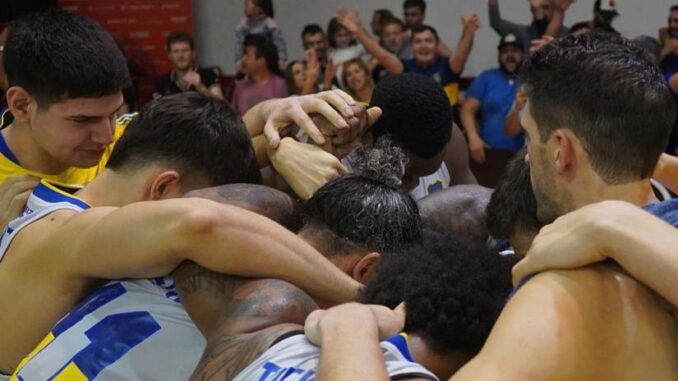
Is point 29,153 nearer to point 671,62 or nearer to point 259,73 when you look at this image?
point 671,62

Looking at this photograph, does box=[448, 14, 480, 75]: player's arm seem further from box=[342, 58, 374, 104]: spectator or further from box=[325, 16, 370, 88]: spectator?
box=[325, 16, 370, 88]: spectator

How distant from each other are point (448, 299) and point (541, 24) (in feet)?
20.6

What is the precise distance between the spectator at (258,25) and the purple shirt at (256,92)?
2.47 ft

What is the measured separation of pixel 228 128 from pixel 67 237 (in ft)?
1.76

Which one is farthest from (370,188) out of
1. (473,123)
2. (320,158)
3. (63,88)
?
(473,123)

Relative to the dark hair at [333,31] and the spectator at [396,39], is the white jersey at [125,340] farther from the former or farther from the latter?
the dark hair at [333,31]

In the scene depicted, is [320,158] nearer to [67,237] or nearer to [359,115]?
[359,115]

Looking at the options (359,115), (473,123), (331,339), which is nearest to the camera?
(331,339)

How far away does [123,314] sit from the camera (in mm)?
2283

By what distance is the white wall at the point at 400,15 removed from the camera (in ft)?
28.1

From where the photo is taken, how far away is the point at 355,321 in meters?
1.84

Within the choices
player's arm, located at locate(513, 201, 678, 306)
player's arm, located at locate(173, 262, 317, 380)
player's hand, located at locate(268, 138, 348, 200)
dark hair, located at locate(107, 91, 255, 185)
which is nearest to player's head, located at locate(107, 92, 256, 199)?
dark hair, located at locate(107, 91, 255, 185)

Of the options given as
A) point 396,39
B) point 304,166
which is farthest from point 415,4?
point 304,166

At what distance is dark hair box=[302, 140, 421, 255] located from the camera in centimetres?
237
